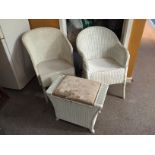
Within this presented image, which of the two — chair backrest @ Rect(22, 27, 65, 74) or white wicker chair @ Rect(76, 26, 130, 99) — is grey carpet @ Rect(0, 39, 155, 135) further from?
chair backrest @ Rect(22, 27, 65, 74)

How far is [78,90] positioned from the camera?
149 centimetres

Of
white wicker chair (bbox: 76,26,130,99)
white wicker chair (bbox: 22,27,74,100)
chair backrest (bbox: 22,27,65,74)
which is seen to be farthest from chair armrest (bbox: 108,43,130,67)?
chair backrest (bbox: 22,27,65,74)

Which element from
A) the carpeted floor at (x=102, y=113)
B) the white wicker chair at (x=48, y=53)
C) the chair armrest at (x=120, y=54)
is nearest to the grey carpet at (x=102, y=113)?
the carpeted floor at (x=102, y=113)

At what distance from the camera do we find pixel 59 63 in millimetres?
2008

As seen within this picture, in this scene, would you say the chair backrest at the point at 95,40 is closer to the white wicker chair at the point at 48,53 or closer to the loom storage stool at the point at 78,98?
the white wicker chair at the point at 48,53

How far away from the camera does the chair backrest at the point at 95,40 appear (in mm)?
1927

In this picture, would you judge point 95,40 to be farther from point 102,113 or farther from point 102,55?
point 102,113

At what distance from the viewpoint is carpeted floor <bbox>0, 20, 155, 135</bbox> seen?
5.70 feet

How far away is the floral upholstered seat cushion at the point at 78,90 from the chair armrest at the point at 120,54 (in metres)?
0.47

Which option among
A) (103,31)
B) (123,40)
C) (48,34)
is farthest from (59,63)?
(123,40)

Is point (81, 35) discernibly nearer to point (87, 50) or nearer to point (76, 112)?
point (87, 50)

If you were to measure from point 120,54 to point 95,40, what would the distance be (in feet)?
1.16

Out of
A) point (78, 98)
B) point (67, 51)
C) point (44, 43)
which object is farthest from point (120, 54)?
point (44, 43)

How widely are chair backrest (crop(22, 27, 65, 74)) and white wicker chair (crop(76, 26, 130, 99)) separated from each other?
0.29 m
